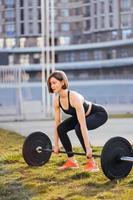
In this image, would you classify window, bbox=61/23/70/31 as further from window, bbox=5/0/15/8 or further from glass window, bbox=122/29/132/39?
glass window, bbox=122/29/132/39

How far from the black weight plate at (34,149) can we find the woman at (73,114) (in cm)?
36

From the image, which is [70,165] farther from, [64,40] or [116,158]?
[64,40]

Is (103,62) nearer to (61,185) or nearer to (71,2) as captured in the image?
(71,2)

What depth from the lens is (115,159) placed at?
22.8 feet

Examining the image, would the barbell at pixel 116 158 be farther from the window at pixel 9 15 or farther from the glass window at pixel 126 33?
the window at pixel 9 15

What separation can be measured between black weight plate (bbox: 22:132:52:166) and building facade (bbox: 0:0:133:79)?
75.9 meters

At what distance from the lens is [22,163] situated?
899 centimetres

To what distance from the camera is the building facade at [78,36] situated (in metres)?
90.1

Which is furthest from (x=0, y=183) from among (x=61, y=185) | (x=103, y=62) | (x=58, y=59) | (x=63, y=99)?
(x=58, y=59)

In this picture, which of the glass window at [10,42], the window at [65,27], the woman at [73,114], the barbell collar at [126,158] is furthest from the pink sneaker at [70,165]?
the window at [65,27]

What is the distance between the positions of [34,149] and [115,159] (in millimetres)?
1763

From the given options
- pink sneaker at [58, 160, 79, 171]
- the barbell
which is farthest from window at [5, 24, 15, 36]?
the barbell

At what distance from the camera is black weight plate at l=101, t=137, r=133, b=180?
6840 millimetres

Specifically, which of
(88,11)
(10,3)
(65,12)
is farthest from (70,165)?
(10,3)
